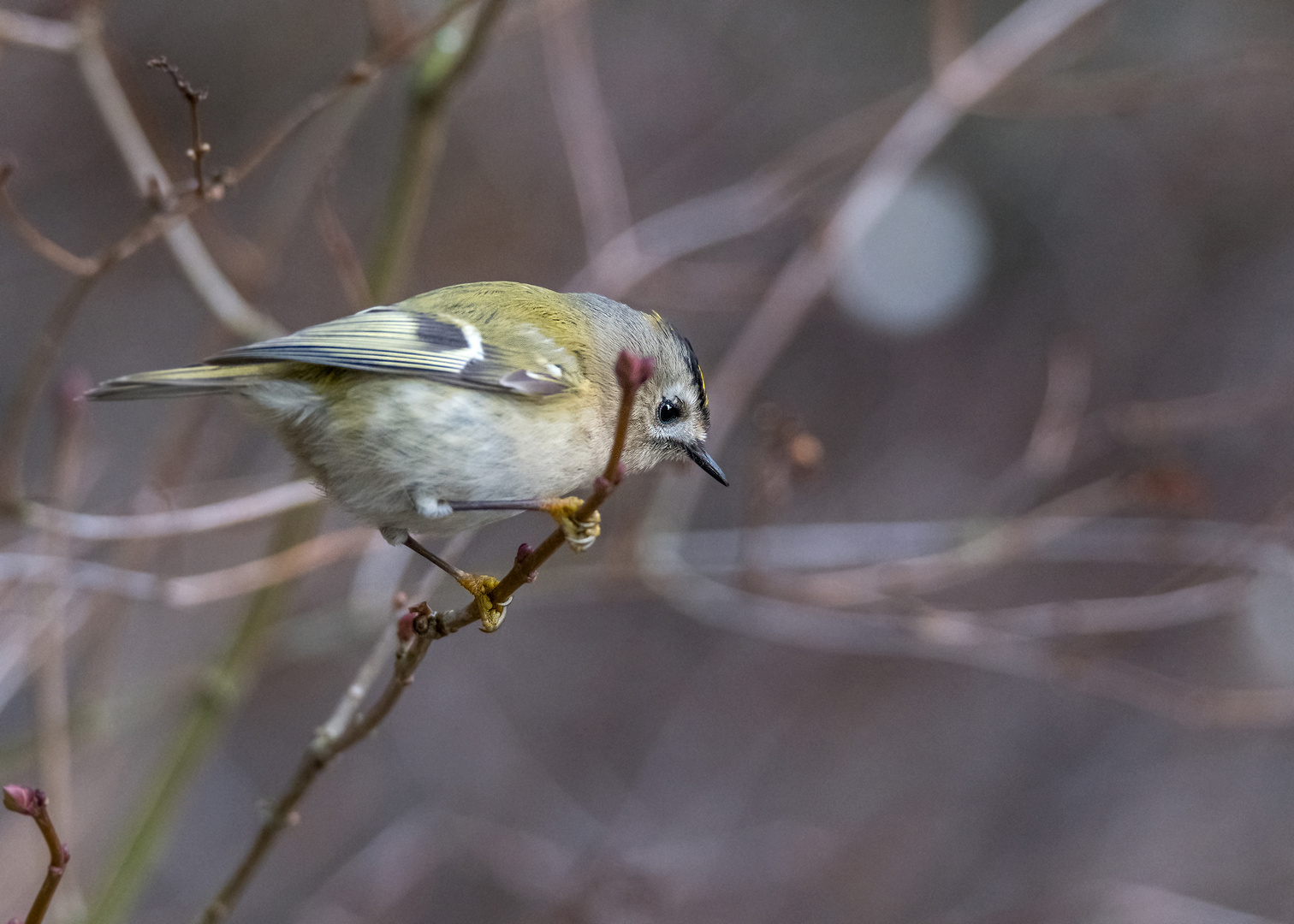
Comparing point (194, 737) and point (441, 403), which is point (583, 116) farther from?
point (194, 737)

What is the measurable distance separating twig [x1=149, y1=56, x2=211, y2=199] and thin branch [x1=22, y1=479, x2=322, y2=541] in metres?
0.47

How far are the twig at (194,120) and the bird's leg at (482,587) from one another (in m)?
0.57

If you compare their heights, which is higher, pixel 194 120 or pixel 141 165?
pixel 141 165

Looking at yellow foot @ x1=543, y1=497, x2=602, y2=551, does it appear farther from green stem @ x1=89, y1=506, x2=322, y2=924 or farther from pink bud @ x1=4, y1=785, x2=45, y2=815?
green stem @ x1=89, y1=506, x2=322, y2=924

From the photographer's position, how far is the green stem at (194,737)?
1953mm

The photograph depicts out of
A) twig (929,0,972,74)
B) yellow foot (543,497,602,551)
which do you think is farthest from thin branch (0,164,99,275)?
twig (929,0,972,74)

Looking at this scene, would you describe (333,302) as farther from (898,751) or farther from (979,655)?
(979,655)

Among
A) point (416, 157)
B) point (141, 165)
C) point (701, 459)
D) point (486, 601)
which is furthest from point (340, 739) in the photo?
point (416, 157)

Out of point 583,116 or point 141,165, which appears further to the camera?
point 583,116

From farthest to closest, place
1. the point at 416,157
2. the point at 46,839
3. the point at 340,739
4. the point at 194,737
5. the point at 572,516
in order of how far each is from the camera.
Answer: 1. the point at 416,157
2. the point at 194,737
3. the point at 340,739
4. the point at 572,516
5. the point at 46,839

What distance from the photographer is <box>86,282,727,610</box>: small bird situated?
154 cm

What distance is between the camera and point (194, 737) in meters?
2.07

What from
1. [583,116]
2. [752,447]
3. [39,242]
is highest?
[583,116]

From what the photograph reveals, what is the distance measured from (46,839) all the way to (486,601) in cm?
49
